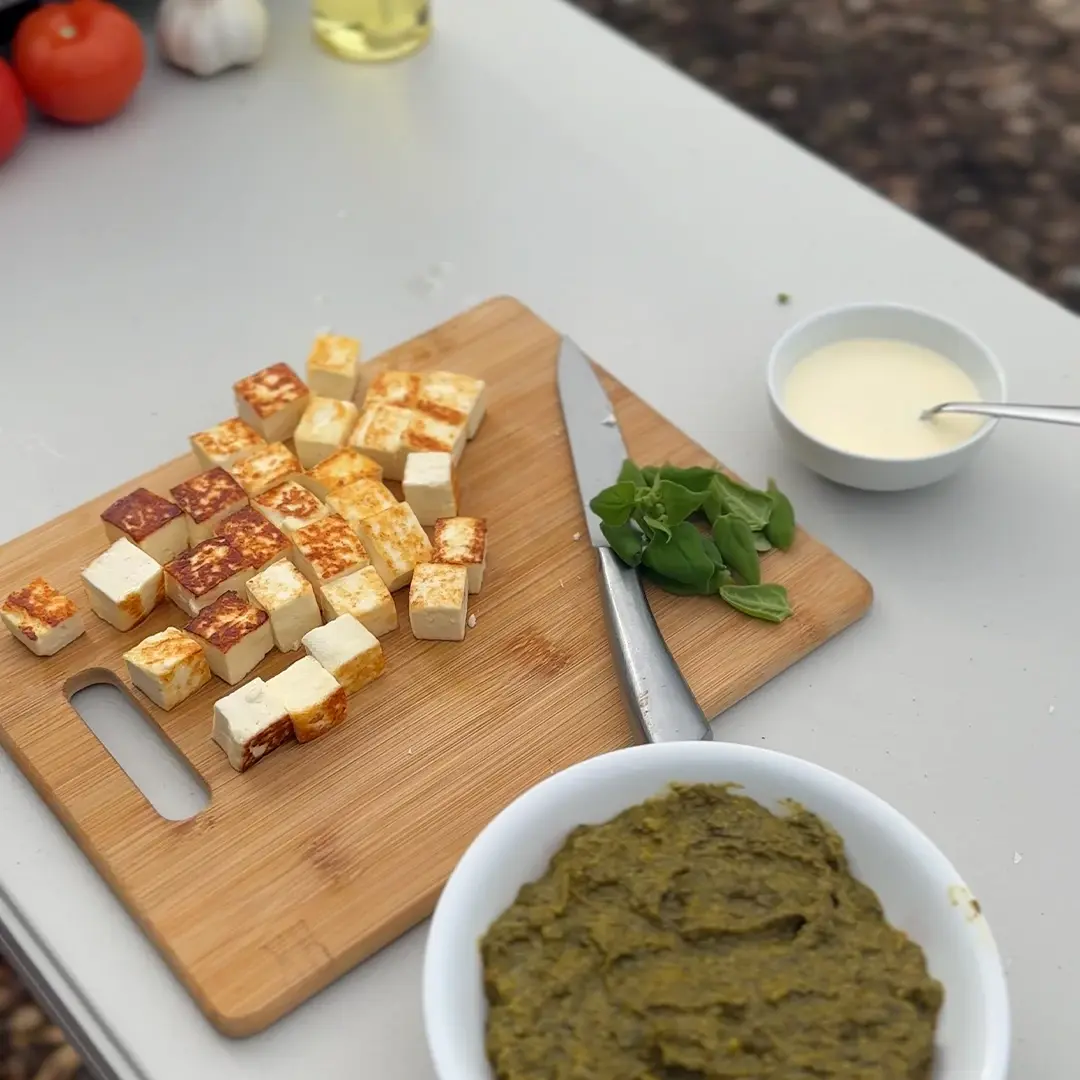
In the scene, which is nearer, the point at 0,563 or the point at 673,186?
the point at 0,563

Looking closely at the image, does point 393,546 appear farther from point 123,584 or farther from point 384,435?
point 123,584

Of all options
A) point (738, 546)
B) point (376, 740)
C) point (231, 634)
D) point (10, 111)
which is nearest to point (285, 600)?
point (231, 634)

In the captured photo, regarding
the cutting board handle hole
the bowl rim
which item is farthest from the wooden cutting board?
the bowl rim

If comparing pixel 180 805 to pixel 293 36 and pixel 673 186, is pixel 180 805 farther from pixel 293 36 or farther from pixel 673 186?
pixel 293 36

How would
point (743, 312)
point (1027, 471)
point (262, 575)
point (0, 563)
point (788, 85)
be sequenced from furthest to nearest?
1. point (788, 85)
2. point (743, 312)
3. point (1027, 471)
4. point (0, 563)
5. point (262, 575)

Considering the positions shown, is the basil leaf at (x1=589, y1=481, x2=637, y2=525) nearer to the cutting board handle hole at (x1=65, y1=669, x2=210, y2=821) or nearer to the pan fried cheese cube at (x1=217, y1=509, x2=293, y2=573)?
the pan fried cheese cube at (x1=217, y1=509, x2=293, y2=573)

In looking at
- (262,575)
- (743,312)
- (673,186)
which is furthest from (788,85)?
(262,575)

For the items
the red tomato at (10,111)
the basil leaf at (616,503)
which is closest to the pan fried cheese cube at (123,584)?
the basil leaf at (616,503)

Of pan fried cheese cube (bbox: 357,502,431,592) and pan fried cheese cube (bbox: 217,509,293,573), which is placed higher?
pan fried cheese cube (bbox: 217,509,293,573)
